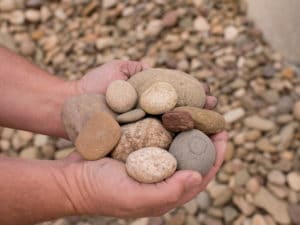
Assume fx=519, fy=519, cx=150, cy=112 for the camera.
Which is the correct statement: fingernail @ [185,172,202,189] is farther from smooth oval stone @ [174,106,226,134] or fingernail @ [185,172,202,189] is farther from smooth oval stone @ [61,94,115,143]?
smooth oval stone @ [61,94,115,143]

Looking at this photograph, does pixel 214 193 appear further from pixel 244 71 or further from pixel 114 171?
pixel 114 171

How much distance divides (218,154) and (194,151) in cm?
12

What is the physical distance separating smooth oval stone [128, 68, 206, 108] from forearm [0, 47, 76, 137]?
0.91 feet

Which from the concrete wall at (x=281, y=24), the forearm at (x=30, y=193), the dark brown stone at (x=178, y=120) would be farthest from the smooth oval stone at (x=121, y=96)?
the concrete wall at (x=281, y=24)

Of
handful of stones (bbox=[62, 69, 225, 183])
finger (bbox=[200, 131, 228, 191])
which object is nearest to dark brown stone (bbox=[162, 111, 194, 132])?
handful of stones (bbox=[62, 69, 225, 183])

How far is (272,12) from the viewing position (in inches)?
103

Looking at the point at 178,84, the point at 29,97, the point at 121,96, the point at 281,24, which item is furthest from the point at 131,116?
the point at 281,24

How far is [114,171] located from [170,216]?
0.86 meters

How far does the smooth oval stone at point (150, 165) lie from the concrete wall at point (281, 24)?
1.42 metres

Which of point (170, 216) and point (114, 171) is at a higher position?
point (114, 171)

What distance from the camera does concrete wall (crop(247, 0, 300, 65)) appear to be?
97.9 inches

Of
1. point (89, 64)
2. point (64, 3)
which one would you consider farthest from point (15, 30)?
point (89, 64)

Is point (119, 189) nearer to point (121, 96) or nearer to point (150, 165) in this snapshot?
point (150, 165)

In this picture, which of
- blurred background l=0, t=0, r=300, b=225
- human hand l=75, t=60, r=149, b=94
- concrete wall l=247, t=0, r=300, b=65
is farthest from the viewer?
concrete wall l=247, t=0, r=300, b=65
